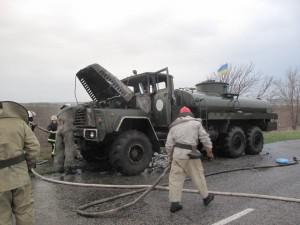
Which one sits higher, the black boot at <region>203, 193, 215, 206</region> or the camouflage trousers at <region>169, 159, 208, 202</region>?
the camouflage trousers at <region>169, 159, 208, 202</region>

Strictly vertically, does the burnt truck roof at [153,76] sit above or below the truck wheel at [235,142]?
above

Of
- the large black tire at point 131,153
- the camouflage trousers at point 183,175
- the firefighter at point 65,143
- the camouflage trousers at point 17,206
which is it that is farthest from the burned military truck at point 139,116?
the camouflage trousers at point 17,206

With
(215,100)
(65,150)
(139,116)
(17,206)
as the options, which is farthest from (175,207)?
(215,100)

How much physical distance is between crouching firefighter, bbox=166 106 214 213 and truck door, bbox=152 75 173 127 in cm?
352

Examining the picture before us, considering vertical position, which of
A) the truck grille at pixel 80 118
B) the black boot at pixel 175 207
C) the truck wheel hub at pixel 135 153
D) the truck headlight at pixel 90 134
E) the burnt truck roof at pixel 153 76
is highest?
the burnt truck roof at pixel 153 76

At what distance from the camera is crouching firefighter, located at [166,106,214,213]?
568cm

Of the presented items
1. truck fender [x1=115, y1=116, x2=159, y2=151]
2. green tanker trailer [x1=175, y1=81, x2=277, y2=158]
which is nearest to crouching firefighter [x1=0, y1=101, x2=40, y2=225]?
truck fender [x1=115, y1=116, x2=159, y2=151]

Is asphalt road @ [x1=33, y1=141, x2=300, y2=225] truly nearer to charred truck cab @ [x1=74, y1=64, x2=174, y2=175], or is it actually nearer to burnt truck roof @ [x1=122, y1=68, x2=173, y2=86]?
charred truck cab @ [x1=74, y1=64, x2=174, y2=175]

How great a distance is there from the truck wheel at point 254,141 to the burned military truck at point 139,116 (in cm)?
4

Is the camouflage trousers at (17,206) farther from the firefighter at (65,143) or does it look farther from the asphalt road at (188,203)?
the firefighter at (65,143)

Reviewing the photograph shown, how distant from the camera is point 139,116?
29.8 ft

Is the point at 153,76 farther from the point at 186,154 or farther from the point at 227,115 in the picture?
the point at 186,154

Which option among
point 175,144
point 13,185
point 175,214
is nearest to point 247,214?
point 175,214

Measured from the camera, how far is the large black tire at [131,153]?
8367 millimetres
